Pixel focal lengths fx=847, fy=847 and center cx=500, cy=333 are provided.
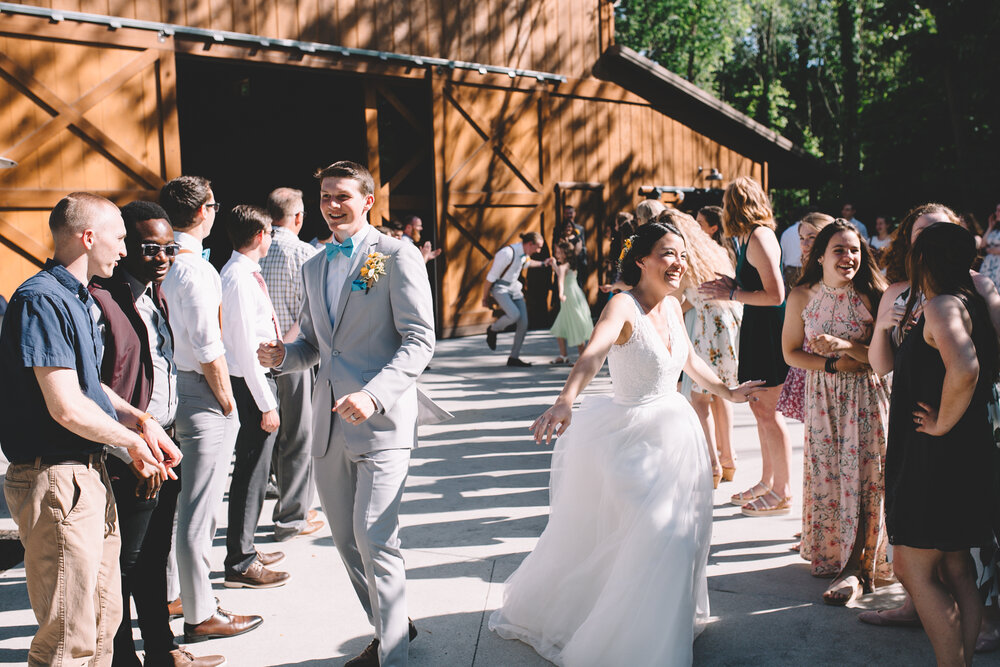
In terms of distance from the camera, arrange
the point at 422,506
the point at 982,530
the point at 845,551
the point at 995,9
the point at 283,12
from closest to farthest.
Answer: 1. the point at 982,530
2. the point at 845,551
3. the point at 422,506
4. the point at 283,12
5. the point at 995,9

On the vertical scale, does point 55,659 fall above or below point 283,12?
below

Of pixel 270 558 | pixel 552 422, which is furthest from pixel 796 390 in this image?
pixel 270 558

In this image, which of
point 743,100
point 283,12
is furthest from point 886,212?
point 283,12

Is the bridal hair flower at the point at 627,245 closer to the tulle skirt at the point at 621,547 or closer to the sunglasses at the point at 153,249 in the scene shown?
the tulle skirt at the point at 621,547

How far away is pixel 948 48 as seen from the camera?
21.3 metres

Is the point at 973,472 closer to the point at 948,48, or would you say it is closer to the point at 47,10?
the point at 47,10

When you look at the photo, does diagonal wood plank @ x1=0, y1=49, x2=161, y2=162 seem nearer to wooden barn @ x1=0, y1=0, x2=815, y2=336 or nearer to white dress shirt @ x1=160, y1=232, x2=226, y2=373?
wooden barn @ x1=0, y1=0, x2=815, y2=336

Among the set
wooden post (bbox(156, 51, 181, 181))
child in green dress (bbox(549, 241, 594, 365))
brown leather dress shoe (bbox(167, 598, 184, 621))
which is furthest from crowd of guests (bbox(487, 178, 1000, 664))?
wooden post (bbox(156, 51, 181, 181))

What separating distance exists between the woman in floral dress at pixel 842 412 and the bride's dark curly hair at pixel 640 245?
1.00m

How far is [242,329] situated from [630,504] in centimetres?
227

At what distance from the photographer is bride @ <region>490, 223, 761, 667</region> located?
11.0 feet

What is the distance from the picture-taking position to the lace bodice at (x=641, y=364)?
3.72 m

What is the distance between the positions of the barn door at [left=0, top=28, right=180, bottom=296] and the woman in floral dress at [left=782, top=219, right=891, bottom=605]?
361 inches

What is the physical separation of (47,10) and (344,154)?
18.9ft
